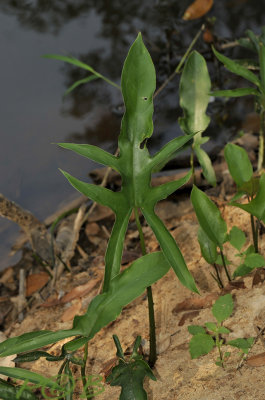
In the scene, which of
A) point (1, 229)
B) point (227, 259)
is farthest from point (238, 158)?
point (1, 229)

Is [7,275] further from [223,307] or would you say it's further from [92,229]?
[223,307]

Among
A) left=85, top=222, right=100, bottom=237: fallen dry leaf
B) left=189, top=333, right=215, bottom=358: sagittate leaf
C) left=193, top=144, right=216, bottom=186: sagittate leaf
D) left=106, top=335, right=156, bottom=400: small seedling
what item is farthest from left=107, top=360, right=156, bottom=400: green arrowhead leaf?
left=85, top=222, right=100, bottom=237: fallen dry leaf

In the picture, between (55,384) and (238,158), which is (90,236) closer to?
(238,158)

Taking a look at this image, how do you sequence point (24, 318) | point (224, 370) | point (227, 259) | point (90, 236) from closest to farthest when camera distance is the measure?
point (224, 370)
point (227, 259)
point (24, 318)
point (90, 236)

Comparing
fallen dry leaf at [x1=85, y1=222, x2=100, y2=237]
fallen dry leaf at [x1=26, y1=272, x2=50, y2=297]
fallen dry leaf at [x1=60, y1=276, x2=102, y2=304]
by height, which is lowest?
fallen dry leaf at [x1=60, y1=276, x2=102, y2=304]

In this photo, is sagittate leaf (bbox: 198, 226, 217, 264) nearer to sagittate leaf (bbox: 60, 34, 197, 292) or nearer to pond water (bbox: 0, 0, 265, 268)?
sagittate leaf (bbox: 60, 34, 197, 292)

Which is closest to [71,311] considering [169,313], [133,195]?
[169,313]
